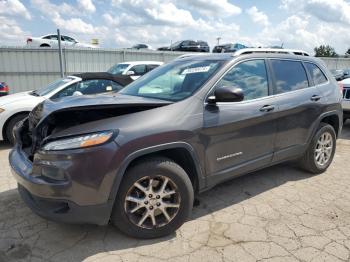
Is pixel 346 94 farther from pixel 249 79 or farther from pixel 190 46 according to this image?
pixel 190 46

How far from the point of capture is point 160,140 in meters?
2.86

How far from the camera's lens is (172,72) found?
395cm

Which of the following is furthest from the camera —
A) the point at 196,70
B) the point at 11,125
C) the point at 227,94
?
the point at 11,125

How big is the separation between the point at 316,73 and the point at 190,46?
21.6 meters

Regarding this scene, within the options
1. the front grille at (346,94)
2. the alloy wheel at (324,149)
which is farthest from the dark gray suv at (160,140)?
the front grille at (346,94)

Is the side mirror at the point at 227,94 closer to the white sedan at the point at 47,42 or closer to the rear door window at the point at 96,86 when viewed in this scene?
the rear door window at the point at 96,86

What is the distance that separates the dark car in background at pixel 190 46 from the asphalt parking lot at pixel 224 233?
22.2 meters

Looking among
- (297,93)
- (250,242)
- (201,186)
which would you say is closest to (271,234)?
(250,242)

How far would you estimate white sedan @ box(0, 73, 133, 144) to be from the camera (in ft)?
Result: 20.4

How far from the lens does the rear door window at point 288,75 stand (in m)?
3.99

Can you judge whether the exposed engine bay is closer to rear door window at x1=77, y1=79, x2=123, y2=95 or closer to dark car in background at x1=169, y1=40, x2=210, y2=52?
rear door window at x1=77, y1=79, x2=123, y2=95

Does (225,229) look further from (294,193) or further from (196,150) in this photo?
(294,193)

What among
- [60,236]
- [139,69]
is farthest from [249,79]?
[139,69]

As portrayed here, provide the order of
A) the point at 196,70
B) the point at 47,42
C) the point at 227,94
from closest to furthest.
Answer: the point at 227,94, the point at 196,70, the point at 47,42
